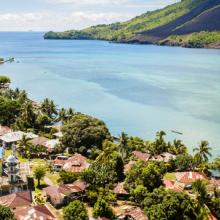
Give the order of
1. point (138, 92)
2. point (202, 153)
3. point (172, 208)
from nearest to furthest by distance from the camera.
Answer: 1. point (172, 208)
2. point (202, 153)
3. point (138, 92)

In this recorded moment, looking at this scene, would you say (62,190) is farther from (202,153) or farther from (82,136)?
(202,153)

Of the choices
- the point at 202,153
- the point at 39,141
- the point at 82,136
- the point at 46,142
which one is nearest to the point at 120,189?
the point at 202,153

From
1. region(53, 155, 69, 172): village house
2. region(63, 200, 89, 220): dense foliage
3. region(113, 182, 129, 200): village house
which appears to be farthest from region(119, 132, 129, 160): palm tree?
region(63, 200, 89, 220): dense foliage

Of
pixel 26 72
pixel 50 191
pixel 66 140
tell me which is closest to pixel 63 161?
pixel 66 140

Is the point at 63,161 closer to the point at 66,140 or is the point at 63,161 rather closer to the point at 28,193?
the point at 66,140

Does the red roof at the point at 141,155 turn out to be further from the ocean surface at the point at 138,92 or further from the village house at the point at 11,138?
the village house at the point at 11,138

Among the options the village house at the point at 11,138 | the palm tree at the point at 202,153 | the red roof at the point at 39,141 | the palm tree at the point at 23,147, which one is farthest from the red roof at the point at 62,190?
the village house at the point at 11,138
